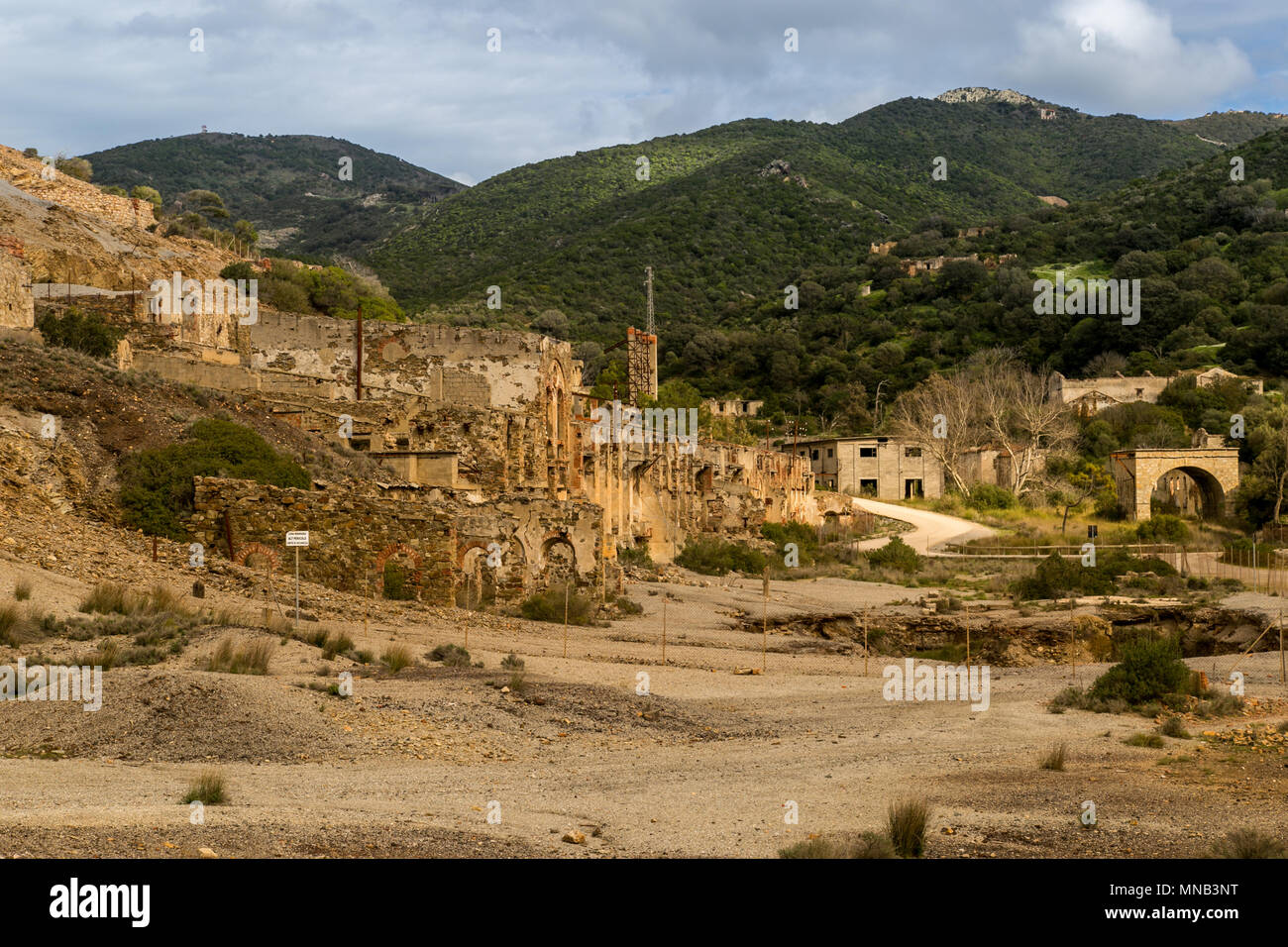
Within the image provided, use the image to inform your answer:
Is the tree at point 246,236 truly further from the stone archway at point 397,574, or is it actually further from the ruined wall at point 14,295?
the stone archway at point 397,574

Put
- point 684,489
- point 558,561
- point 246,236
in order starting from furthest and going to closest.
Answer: point 246,236, point 684,489, point 558,561

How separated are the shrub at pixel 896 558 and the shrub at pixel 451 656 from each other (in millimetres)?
30936

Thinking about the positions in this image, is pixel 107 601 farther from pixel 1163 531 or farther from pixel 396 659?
pixel 1163 531

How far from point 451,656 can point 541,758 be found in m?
4.85

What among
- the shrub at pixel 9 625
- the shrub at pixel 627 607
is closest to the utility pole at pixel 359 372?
the shrub at pixel 627 607

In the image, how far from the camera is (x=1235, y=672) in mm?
19500

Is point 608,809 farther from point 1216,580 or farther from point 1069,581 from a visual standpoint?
point 1216,580

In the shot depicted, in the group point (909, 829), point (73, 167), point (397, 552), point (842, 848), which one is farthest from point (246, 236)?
point (842, 848)

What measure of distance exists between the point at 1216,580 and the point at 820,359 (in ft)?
207

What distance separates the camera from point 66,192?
57.8 meters

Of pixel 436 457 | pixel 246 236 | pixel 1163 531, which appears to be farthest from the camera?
pixel 246 236

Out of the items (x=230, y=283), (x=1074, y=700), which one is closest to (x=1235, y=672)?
(x=1074, y=700)

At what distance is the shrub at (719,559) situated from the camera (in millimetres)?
44312
